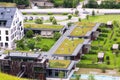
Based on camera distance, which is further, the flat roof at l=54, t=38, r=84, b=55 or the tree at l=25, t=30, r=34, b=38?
the tree at l=25, t=30, r=34, b=38

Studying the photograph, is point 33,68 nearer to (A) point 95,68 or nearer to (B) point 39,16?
(A) point 95,68

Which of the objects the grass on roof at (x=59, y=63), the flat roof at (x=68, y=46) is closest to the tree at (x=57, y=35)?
the flat roof at (x=68, y=46)

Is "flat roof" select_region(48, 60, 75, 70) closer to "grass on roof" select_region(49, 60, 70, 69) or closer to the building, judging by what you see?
"grass on roof" select_region(49, 60, 70, 69)

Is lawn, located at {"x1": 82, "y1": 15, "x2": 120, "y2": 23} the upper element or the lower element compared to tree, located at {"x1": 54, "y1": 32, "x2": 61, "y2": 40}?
upper

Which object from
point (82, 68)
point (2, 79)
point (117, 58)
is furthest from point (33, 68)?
point (2, 79)

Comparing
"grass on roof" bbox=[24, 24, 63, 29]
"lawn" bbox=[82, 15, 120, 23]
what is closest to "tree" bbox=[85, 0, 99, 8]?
"lawn" bbox=[82, 15, 120, 23]

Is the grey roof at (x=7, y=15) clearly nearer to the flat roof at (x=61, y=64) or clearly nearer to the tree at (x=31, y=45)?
the tree at (x=31, y=45)

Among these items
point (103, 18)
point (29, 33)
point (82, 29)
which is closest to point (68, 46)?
point (82, 29)

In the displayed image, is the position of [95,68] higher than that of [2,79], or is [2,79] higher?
[2,79]
